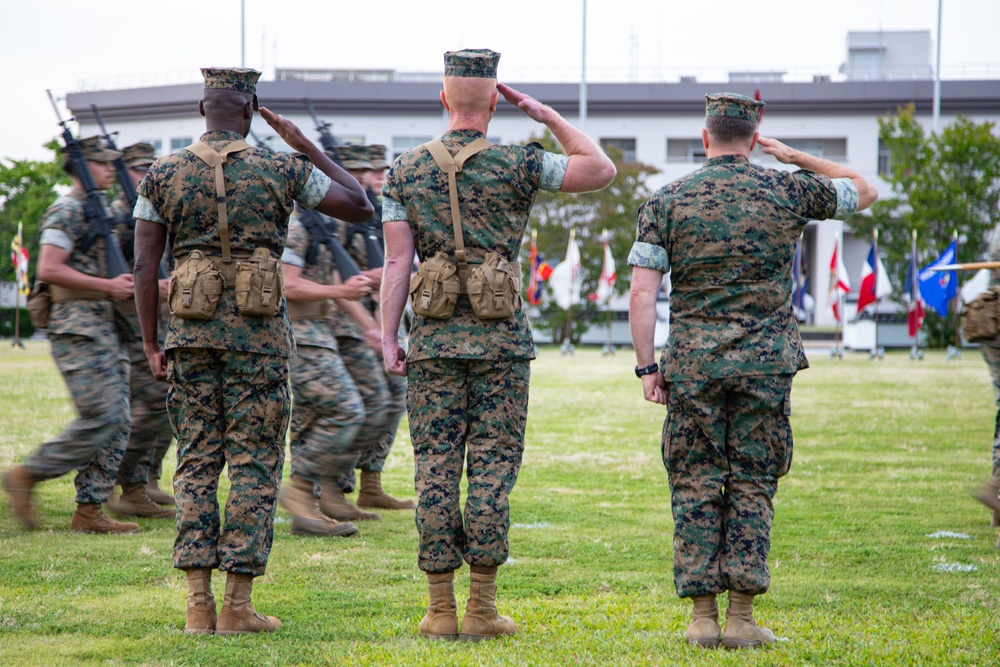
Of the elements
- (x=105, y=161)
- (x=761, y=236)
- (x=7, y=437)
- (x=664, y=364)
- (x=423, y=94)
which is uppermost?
(x=423, y=94)

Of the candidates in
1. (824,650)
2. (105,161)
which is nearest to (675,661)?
(824,650)

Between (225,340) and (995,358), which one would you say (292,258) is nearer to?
(225,340)

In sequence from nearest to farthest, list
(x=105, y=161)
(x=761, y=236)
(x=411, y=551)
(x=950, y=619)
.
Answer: (x=761, y=236) → (x=950, y=619) → (x=411, y=551) → (x=105, y=161)

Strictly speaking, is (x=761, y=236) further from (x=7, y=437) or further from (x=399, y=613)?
(x=7, y=437)

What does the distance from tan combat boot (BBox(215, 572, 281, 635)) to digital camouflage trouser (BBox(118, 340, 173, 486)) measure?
279cm

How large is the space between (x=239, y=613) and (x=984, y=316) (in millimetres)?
4766

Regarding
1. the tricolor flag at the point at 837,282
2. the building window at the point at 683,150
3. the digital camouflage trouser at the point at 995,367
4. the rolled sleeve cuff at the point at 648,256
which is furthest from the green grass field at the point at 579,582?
the building window at the point at 683,150

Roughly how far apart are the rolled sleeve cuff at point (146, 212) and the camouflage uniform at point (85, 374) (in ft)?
7.20

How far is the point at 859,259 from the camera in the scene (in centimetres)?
5241

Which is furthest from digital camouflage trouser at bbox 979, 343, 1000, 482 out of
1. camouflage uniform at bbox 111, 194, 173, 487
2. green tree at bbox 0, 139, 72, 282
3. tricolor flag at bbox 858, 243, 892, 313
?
green tree at bbox 0, 139, 72, 282

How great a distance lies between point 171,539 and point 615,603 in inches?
116

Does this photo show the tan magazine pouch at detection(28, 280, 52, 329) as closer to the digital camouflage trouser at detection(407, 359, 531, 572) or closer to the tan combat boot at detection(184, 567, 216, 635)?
the tan combat boot at detection(184, 567, 216, 635)

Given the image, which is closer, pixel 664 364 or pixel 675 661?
pixel 675 661

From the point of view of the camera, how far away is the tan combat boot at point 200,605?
450 centimetres
